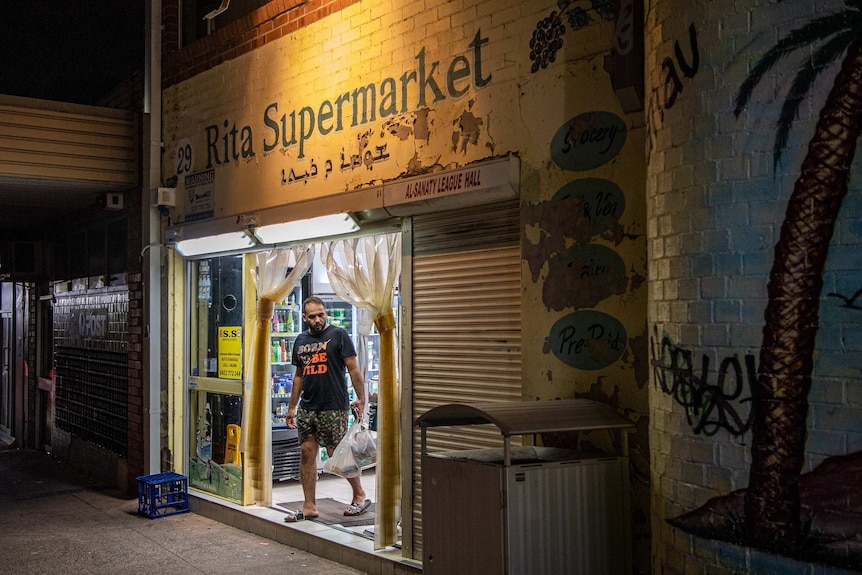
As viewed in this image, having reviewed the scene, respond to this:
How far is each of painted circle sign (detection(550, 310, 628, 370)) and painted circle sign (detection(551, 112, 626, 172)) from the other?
3.09 feet

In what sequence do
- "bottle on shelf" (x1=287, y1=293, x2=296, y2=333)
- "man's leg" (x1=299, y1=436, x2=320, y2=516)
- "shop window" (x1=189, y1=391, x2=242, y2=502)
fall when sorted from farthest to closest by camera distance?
"bottle on shelf" (x1=287, y1=293, x2=296, y2=333), "shop window" (x1=189, y1=391, x2=242, y2=502), "man's leg" (x1=299, y1=436, x2=320, y2=516)

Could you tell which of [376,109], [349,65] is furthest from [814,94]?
[349,65]

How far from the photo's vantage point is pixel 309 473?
7.94 m

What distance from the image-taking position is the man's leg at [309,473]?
7.87 meters

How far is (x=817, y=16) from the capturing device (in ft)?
11.8

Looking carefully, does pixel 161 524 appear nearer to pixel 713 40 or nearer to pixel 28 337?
pixel 713 40

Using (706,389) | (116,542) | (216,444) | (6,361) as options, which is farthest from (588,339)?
(6,361)

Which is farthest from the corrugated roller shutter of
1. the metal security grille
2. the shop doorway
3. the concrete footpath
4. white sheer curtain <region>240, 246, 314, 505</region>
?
the shop doorway

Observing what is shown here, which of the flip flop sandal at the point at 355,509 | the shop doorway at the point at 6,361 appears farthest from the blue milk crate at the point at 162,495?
the shop doorway at the point at 6,361

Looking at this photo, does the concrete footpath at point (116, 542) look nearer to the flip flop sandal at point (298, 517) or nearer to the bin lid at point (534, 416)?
the flip flop sandal at point (298, 517)

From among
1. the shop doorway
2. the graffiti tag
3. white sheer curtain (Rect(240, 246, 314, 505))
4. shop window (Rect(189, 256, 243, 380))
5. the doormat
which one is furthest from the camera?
the shop doorway

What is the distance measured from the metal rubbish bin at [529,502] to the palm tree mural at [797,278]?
94 cm

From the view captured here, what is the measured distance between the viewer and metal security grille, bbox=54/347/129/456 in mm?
10789

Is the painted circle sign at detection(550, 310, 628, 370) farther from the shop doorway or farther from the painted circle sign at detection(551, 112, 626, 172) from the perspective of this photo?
the shop doorway
